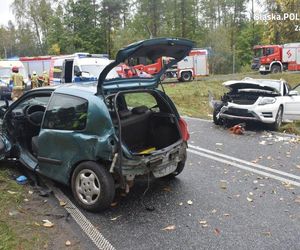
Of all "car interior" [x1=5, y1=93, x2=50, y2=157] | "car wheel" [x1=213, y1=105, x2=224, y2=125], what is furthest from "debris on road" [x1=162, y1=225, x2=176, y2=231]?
"car wheel" [x1=213, y1=105, x2=224, y2=125]

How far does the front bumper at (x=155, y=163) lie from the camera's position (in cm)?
471

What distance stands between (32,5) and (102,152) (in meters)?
67.6

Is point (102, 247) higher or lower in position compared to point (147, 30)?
lower

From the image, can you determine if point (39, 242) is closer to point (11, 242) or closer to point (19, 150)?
point (11, 242)

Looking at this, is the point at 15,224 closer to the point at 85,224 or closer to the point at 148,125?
the point at 85,224

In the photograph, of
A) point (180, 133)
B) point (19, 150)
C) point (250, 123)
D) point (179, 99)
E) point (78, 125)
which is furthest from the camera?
point (179, 99)

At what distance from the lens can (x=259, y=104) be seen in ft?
34.3

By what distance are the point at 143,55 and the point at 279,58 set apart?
3141cm

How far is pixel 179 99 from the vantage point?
18734 millimetres

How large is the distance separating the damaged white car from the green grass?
6.53m

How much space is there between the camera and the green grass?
4.08 meters

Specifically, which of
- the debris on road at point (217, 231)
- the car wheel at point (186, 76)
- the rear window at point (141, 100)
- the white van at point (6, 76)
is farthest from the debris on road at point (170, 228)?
the car wheel at point (186, 76)

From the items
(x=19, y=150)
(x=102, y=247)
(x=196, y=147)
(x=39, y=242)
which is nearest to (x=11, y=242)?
A: (x=39, y=242)

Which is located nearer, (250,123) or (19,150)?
(19,150)
